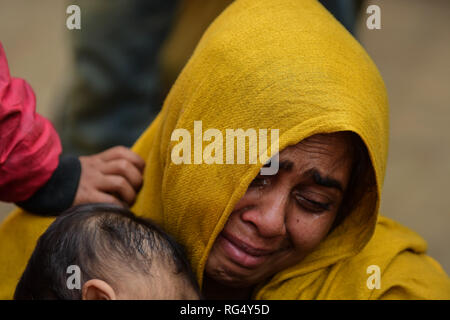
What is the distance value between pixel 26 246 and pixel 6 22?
12.1ft

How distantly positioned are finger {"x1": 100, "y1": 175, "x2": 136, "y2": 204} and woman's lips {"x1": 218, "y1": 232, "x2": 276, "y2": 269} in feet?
1.23

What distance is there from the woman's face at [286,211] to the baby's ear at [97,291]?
14.2 inches

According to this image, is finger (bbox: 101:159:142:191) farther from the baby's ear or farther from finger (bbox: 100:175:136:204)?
the baby's ear

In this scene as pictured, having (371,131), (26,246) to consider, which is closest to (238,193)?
(371,131)

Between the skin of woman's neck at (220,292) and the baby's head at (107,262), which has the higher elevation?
the baby's head at (107,262)

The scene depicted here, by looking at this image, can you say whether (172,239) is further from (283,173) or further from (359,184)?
(359,184)

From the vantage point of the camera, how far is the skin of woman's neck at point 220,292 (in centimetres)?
221

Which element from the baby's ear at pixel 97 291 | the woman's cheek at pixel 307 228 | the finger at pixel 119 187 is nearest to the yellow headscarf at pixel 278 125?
the finger at pixel 119 187

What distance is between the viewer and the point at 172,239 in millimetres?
1909

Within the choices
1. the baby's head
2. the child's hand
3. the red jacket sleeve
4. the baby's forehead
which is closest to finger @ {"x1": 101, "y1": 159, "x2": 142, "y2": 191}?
the child's hand

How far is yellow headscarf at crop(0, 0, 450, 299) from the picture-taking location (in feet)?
5.87

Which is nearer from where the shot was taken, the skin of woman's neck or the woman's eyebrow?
the woman's eyebrow

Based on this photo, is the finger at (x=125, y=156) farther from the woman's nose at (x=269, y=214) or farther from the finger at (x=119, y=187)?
the woman's nose at (x=269, y=214)

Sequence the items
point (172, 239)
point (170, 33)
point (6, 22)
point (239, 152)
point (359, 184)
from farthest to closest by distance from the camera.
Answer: point (6, 22)
point (170, 33)
point (359, 184)
point (172, 239)
point (239, 152)
